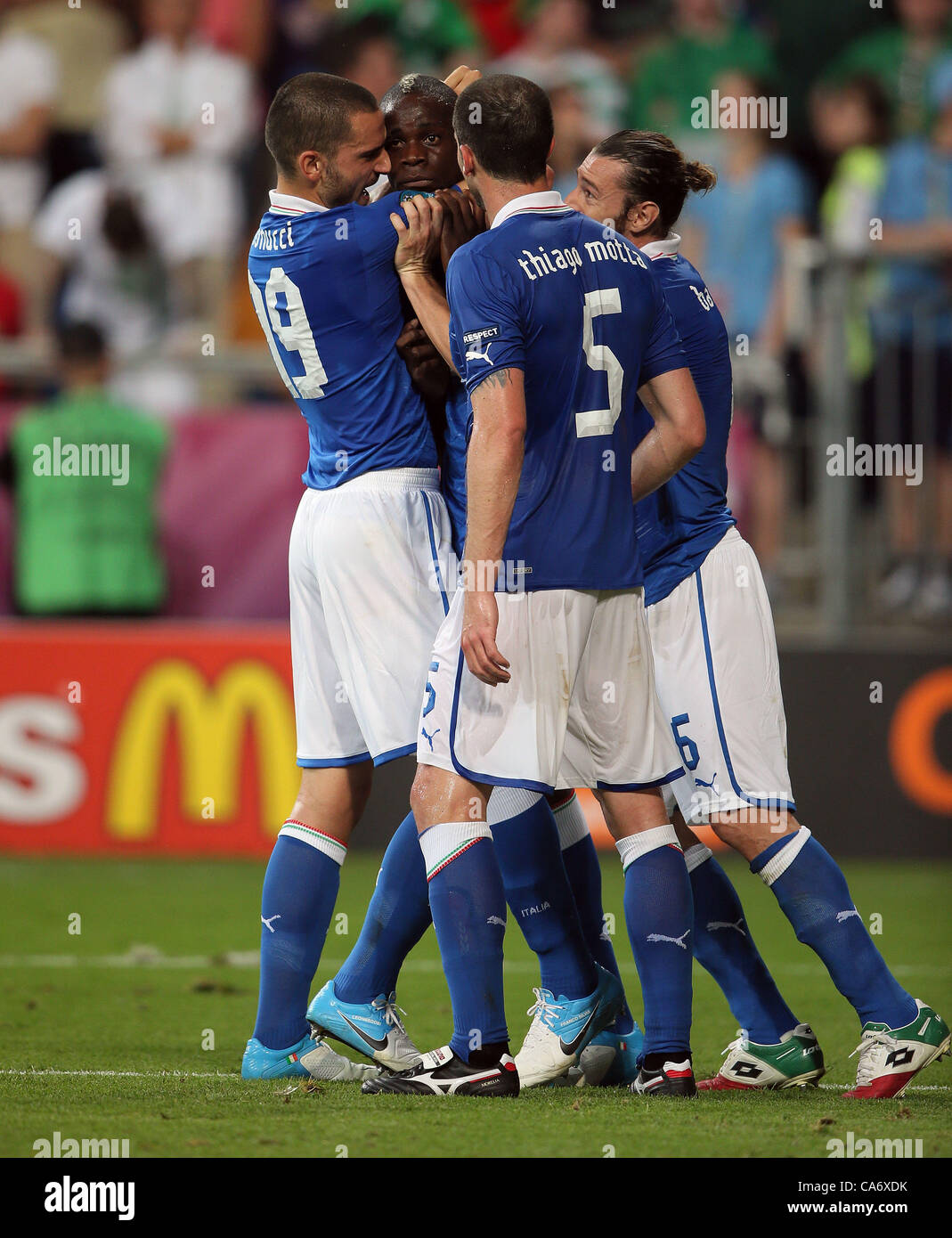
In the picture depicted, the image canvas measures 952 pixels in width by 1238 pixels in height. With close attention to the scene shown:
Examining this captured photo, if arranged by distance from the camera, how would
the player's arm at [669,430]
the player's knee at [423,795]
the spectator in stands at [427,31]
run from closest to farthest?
the player's knee at [423,795] < the player's arm at [669,430] < the spectator in stands at [427,31]

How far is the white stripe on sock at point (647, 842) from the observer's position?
449cm

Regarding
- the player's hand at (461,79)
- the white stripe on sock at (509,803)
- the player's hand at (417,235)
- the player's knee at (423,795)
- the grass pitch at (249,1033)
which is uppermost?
the player's hand at (461,79)

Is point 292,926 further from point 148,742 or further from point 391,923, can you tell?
point 148,742

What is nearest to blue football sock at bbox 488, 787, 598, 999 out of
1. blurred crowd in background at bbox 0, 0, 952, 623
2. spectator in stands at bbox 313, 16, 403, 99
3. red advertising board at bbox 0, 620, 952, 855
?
red advertising board at bbox 0, 620, 952, 855

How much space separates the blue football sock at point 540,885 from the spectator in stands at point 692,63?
25.3ft

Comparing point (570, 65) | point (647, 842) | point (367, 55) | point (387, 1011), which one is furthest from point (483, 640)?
point (570, 65)

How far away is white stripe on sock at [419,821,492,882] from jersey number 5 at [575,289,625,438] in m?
0.98

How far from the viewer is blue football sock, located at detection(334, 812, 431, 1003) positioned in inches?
197

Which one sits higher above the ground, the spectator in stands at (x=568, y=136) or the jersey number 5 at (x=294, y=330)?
the spectator in stands at (x=568, y=136)

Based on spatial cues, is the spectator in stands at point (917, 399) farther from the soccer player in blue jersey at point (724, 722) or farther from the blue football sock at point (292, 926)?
the blue football sock at point (292, 926)

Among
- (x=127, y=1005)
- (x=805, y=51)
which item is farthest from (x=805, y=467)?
(x=127, y=1005)

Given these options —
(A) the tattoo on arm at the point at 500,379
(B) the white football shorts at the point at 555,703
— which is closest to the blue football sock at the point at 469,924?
(B) the white football shorts at the point at 555,703

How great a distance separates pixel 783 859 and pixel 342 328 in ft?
5.92

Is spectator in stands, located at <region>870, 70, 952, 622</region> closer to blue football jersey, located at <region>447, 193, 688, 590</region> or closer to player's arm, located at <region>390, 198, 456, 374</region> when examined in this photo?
player's arm, located at <region>390, 198, 456, 374</region>
